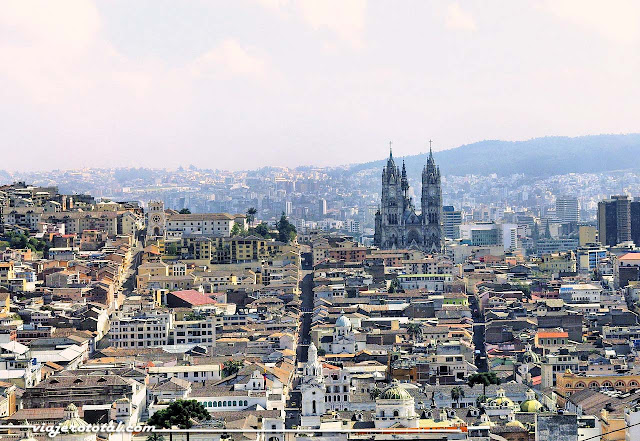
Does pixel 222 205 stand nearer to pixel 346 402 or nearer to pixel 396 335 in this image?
pixel 396 335

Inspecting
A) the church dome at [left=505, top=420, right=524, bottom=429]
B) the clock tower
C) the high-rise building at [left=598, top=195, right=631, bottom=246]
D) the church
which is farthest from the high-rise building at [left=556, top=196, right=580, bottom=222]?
the church dome at [left=505, top=420, right=524, bottom=429]

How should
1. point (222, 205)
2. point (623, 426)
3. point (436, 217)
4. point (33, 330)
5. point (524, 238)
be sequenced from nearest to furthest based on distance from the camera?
point (623, 426) → point (33, 330) → point (436, 217) → point (524, 238) → point (222, 205)

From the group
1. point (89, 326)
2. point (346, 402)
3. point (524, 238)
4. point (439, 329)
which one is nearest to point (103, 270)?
point (89, 326)

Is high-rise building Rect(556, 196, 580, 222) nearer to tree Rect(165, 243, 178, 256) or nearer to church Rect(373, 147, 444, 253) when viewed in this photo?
church Rect(373, 147, 444, 253)

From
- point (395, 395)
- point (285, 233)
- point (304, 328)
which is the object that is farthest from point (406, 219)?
point (395, 395)

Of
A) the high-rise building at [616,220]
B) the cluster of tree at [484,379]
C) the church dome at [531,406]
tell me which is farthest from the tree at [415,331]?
the high-rise building at [616,220]

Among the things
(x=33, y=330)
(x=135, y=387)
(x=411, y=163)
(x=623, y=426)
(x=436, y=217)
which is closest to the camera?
(x=623, y=426)
